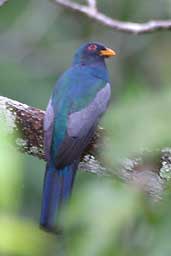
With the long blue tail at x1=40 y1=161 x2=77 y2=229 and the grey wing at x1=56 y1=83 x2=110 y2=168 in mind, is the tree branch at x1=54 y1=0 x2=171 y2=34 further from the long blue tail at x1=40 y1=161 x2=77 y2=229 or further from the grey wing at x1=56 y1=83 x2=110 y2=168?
the long blue tail at x1=40 y1=161 x2=77 y2=229

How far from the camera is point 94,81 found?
4090mm

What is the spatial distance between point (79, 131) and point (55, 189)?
0.89ft

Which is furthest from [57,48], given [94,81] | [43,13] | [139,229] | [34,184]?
[139,229]

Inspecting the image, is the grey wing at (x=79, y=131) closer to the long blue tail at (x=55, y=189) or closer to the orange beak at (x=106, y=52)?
the long blue tail at (x=55, y=189)

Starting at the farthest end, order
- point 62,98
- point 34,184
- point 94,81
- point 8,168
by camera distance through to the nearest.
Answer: point 34,184 → point 94,81 → point 62,98 → point 8,168

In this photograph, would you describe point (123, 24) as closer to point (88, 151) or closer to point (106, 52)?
point (106, 52)

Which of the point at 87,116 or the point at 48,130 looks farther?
the point at 87,116

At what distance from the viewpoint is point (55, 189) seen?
3.39 m

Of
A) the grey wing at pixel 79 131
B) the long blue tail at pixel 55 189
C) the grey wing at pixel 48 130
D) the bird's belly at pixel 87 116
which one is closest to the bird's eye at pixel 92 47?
the bird's belly at pixel 87 116

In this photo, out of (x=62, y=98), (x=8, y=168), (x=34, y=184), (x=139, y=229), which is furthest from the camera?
(x=34, y=184)

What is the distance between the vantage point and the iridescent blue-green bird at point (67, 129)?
3363mm

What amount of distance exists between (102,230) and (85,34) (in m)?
5.84

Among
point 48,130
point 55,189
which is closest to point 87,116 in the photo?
point 48,130

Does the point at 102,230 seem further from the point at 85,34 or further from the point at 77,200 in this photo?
the point at 85,34
